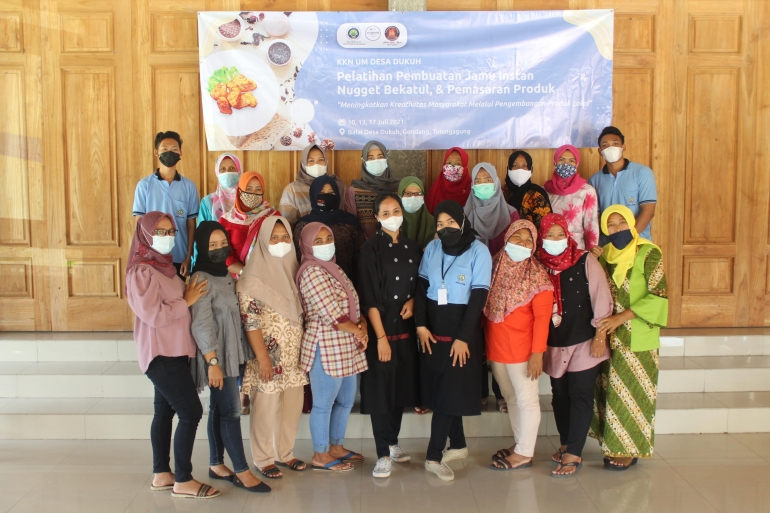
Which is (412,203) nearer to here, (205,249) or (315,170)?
(315,170)

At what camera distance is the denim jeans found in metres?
2.96

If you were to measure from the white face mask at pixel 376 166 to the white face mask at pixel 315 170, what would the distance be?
29 cm

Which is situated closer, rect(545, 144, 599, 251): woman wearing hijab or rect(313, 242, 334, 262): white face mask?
rect(313, 242, 334, 262): white face mask

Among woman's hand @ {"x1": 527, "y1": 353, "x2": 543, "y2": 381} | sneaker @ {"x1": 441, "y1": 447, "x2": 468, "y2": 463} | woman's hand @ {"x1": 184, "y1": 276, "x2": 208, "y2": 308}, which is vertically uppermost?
woman's hand @ {"x1": 184, "y1": 276, "x2": 208, "y2": 308}

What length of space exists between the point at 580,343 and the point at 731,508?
0.99 m

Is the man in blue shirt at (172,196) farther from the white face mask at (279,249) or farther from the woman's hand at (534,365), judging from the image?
the woman's hand at (534,365)

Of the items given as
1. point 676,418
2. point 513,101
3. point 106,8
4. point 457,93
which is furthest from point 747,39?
point 106,8

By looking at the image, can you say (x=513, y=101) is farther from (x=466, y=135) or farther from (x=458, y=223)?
(x=458, y=223)

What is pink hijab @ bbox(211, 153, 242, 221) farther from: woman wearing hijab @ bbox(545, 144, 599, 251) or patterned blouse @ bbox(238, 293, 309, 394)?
woman wearing hijab @ bbox(545, 144, 599, 251)

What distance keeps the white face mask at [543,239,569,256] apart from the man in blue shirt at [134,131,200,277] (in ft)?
7.07

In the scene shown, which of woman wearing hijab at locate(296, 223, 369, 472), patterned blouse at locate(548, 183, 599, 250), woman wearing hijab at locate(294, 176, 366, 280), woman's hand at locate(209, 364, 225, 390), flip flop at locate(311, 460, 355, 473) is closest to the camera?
woman's hand at locate(209, 364, 225, 390)

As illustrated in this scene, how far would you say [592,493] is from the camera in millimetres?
3111

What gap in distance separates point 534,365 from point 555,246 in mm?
608

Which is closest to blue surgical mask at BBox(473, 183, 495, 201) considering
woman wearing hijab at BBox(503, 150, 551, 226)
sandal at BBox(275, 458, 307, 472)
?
woman wearing hijab at BBox(503, 150, 551, 226)
